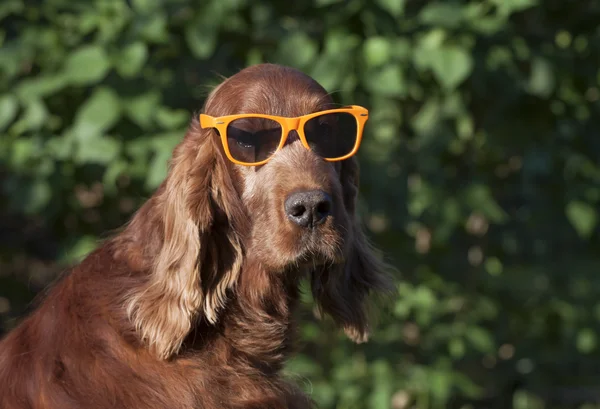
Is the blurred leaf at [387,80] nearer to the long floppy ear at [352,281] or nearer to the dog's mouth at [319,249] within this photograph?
the long floppy ear at [352,281]

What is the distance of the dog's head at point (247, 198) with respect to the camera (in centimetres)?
268

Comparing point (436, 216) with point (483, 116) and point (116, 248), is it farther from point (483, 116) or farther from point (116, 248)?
point (116, 248)

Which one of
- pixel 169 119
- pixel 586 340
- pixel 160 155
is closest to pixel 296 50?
pixel 169 119

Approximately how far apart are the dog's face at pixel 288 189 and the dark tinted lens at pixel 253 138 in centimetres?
3

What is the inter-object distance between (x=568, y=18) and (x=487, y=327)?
1811 millimetres

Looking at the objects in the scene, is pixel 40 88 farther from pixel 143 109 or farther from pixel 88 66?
pixel 143 109

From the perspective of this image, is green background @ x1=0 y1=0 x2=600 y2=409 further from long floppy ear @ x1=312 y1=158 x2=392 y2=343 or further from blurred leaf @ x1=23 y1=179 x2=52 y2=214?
long floppy ear @ x1=312 y1=158 x2=392 y2=343

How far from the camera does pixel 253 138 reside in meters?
2.77

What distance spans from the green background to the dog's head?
1.21 m

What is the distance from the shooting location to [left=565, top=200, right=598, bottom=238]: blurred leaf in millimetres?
4989

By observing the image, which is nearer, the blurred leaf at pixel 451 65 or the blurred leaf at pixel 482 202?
the blurred leaf at pixel 451 65

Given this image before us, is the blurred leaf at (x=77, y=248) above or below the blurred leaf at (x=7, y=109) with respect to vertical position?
below

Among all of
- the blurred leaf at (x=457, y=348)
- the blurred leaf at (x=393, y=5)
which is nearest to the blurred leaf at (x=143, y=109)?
the blurred leaf at (x=393, y=5)

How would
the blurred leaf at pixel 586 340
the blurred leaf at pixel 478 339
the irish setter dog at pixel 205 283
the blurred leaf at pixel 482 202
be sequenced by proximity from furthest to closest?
the blurred leaf at pixel 586 340, the blurred leaf at pixel 478 339, the blurred leaf at pixel 482 202, the irish setter dog at pixel 205 283
